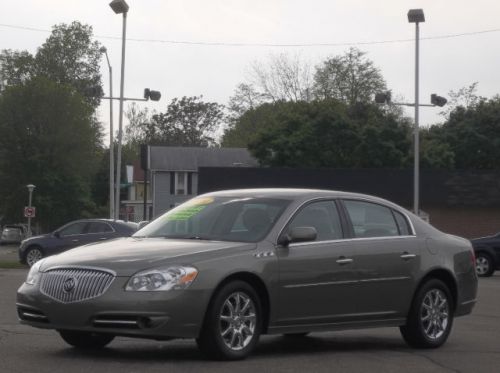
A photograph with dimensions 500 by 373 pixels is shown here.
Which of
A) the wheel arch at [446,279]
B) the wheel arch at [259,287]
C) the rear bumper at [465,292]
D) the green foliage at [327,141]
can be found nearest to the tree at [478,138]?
the green foliage at [327,141]

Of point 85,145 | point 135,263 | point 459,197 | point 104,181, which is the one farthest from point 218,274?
point 104,181

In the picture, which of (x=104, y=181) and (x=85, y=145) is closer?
(x=85, y=145)

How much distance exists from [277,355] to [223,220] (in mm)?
1330

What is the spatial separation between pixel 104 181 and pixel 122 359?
340ft

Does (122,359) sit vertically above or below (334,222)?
below

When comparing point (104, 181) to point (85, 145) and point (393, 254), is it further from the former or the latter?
point (393, 254)

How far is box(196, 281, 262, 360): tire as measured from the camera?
31.0 ft

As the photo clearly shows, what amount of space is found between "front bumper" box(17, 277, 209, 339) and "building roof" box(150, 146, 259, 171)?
75.4 m

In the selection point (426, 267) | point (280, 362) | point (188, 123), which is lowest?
point (280, 362)

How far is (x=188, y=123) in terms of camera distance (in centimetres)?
11725

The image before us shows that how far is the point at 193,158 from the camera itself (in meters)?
87.0

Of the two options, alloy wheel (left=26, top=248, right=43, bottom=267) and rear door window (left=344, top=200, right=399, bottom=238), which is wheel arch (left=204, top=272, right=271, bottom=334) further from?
alloy wheel (left=26, top=248, right=43, bottom=267)

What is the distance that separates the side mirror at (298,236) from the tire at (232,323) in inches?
24.4

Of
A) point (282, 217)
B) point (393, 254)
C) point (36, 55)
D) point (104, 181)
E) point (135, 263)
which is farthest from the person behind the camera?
point (104, 181)
